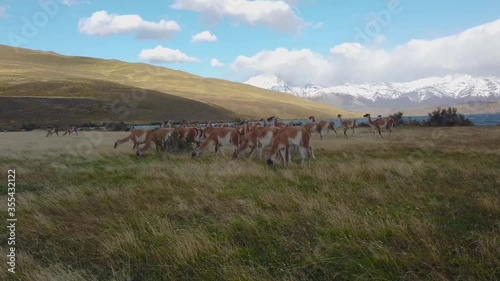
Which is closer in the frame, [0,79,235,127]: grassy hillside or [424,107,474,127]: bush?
[424,107,474,127]: bush

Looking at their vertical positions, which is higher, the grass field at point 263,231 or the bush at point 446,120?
the bush at point 446,120

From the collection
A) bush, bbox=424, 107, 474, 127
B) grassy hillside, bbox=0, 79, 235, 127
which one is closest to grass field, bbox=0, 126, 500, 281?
bush, bbox=424, 107, 474, 127

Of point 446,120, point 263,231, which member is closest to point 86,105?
point 446,120

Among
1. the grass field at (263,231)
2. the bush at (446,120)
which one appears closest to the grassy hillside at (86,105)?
the bush at (446,120)

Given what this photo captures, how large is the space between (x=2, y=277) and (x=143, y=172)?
24.7 feet

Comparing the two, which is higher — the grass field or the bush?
the bush

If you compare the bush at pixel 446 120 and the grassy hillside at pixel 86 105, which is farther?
the grassy hillside at pixel 86 105

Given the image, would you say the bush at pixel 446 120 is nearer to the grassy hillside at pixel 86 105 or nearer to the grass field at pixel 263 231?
the grass field at pixel 263 231

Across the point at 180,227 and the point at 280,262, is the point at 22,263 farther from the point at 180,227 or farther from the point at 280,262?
the point at 280,262

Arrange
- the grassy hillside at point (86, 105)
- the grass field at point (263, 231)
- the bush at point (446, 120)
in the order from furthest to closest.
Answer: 1. the grassy hillside at point (86, 105)
2. the bush at point (446, 120)
3. the grass field at point (263, 231)

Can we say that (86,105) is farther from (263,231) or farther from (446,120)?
(263,231)

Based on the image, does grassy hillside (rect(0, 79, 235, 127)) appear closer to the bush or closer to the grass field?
the bush

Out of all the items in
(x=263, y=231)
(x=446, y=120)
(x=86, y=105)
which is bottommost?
(x=263, y=231)

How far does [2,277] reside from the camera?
4.24 m
